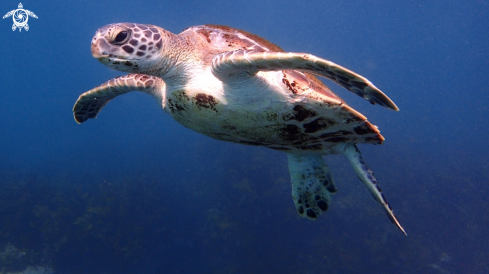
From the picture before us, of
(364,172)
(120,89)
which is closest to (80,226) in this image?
(120,89)

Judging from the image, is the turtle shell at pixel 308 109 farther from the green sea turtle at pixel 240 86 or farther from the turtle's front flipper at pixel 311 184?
the turtle's front flipper at pixel 311 184

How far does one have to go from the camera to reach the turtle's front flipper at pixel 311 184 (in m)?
3.92

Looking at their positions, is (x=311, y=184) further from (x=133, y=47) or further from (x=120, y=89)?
(x=133, y=47)

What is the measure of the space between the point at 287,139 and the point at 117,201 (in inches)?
395

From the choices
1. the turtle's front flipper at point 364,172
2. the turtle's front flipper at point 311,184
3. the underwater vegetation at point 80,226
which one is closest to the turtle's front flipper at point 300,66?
the turtle's front flipper at point 364,172

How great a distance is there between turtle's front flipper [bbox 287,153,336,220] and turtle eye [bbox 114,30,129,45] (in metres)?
2.82

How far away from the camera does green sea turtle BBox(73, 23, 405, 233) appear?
1.77m

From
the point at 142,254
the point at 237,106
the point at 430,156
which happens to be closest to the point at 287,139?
the point at 237,106

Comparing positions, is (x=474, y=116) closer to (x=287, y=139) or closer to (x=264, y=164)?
(x=264, y=164)

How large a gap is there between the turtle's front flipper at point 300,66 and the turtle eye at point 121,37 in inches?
24.8

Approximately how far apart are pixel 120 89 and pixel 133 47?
147 centimetres

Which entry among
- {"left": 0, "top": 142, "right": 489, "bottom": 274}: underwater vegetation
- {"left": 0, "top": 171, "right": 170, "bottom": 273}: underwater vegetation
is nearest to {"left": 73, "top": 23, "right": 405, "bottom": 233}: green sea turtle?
{"left": 0, "top": 142, "right": 489, "bottom": 274}: underwater vegetation

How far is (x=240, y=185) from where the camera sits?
10125mm

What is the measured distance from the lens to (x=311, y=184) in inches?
156
